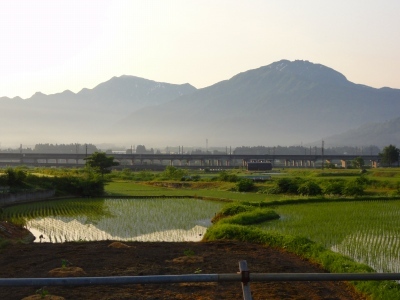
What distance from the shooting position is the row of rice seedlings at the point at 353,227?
48.5 feet

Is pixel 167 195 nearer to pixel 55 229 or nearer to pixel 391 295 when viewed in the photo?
pixel 55 229

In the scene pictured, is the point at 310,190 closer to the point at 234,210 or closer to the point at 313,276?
the point at 234,210

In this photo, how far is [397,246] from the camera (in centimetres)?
1619

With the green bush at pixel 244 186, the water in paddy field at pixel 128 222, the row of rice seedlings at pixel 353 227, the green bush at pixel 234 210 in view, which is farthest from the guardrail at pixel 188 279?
the green bush at pixel 244 186

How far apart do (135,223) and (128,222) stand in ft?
1.68

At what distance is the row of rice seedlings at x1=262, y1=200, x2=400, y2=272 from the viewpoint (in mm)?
14781

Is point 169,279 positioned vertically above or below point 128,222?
above

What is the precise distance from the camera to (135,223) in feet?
78.9

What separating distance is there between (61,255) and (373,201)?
23.8 meters

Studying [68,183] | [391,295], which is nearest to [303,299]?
[391,295]

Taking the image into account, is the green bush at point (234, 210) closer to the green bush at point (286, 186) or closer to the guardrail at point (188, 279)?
the green bush at point (286, 186)

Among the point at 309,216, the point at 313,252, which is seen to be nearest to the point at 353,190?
the point at 309,216

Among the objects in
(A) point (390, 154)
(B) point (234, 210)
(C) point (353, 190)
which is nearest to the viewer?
(B) point (234, 210)

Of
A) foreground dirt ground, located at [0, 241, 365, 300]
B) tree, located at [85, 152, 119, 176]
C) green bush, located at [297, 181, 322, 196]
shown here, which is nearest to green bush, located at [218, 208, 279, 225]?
foreground dirt ground, located at [0, 241, 365, 300]
